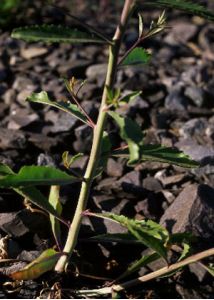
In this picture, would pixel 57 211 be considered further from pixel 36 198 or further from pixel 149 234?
pixel 149 234

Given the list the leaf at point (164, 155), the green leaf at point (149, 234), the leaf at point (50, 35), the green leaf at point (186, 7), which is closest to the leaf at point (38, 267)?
the green leaf at point (149, 234)

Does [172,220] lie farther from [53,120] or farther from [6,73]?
[6,73]

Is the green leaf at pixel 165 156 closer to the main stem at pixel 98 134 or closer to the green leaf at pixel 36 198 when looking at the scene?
the main stem at pixel 98 134

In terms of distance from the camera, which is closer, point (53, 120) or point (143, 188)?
point (143, 188)

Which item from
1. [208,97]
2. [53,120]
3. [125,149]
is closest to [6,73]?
[53,120]

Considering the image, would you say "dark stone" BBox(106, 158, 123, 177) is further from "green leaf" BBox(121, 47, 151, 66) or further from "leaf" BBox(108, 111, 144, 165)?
"leaf" BBox(108, 111, 144, 165)
